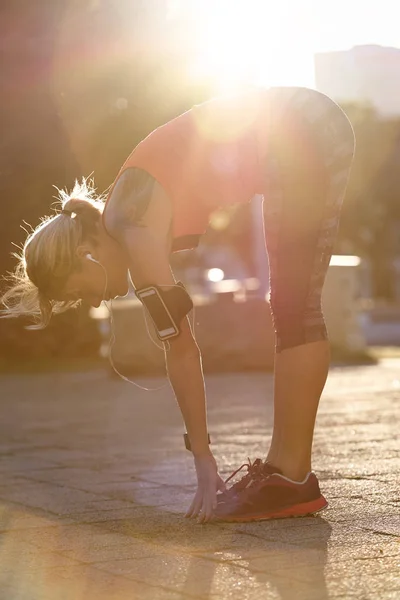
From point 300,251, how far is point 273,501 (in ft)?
2.56

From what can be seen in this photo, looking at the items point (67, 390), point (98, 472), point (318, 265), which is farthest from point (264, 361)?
point (318, 265)

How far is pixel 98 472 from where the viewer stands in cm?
546

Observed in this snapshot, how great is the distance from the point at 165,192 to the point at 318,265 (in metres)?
0.54

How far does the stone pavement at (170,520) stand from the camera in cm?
305

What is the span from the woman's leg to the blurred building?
794 mm

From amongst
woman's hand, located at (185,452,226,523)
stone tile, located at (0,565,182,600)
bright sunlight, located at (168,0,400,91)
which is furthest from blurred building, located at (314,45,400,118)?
stone tile, located at (0,565,182,600)

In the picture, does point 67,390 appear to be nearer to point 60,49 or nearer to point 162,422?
point 162,422

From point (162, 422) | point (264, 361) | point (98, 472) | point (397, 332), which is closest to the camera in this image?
point (98, 472)

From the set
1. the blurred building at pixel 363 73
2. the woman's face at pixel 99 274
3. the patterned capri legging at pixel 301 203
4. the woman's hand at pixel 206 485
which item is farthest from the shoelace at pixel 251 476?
the blurred building at pixel 363 73

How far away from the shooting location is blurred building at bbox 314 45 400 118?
484 cm

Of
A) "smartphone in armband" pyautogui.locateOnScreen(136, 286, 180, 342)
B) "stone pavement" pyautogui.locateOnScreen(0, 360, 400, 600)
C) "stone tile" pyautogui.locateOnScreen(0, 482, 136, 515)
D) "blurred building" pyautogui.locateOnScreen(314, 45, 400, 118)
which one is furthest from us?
"blurred building" pyautogui.locateOnScreen(314, 45, 400, 118)

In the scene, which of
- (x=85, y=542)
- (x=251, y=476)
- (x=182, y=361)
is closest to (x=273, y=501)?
(x=251, y=476)

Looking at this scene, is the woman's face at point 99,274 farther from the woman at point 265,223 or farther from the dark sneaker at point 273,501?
the dark sneaker at point 273,501

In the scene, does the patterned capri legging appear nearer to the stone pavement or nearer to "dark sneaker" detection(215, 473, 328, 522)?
"dark sneaker" detection(215, 473, 328, 522)
